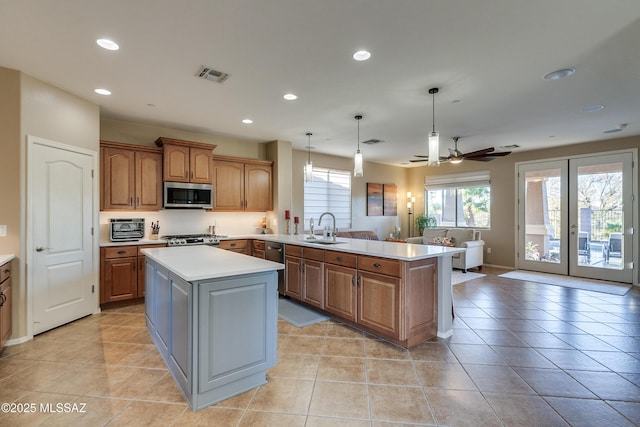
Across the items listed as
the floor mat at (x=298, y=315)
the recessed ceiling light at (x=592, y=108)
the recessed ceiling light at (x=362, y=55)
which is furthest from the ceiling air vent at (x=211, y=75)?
the recessed ceiling light at (x=592, y=108)

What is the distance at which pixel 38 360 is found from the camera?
2.66 m

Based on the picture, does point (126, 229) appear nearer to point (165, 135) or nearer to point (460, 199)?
point (165, 135)

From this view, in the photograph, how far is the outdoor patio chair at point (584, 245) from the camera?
19.4ft

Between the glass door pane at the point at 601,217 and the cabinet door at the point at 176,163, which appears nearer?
the cabinet door at the point at 176,163

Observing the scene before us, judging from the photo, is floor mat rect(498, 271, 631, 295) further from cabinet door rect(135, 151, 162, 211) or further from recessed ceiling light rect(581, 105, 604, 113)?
cabinet door rect(135, 151, 162, 211)

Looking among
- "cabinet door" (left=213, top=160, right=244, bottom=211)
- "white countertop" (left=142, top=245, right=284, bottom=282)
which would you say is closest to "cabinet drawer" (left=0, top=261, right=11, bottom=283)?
"white countertop" (left=142, top=245, right=284, bottom=282)

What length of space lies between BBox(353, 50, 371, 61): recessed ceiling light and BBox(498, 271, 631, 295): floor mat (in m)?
5.37

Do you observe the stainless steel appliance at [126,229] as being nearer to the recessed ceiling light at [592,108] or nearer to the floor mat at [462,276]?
the floor mat at [462,276]

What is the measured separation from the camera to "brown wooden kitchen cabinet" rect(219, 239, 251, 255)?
494cm

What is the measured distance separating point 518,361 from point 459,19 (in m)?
2.80

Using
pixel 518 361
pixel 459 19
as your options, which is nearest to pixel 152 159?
pixel 459 19

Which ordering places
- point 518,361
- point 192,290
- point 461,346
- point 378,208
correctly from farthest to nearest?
point 378,208
point 461,346
point 518,361
point 192,290

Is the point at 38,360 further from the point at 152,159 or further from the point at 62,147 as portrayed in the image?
the point at 152,159

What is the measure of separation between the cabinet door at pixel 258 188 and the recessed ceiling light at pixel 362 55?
135 inches
